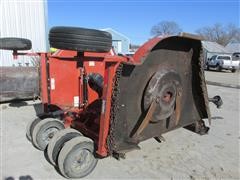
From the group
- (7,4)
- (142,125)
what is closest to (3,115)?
(142,125)

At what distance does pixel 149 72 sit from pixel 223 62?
26240 mm

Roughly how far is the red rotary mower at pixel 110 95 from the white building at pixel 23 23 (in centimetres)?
647

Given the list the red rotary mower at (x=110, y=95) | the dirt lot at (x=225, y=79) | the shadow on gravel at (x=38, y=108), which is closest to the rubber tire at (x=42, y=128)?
the red rotary mower at (x=110, y=95)

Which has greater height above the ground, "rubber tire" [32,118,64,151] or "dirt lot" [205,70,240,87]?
"rubber tire" [32,118,64,151]

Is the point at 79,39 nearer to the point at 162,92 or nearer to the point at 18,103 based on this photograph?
the point at 162,92

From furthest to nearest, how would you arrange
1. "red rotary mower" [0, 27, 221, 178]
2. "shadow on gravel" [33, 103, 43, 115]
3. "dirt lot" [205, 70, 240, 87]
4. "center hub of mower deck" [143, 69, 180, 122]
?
1. "dirt lot" [205, 70, 240, 87]
2. "shadow on gravel" [33, 103, 43, 115]
3. "center hub of mower deck" [143, 69, 180, 122]
4. "red rotary mower" [0, 27, 221, 178]

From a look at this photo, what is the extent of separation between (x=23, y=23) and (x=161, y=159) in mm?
9222

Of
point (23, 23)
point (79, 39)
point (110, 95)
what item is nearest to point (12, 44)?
point (79, 39)

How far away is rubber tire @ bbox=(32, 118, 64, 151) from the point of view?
4406 millimetres

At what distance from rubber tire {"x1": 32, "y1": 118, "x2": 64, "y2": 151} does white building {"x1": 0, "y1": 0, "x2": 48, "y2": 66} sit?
6.68m

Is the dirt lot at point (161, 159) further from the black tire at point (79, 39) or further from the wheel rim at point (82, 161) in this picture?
the black tire at point (79, 39)

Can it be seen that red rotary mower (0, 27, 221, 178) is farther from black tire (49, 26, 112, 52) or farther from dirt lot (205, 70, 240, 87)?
dirt lot (205, 70, 240, 87)

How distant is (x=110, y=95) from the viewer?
130 inches

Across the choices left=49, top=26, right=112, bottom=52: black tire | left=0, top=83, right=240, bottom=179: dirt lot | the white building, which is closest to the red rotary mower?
left=49, top=26, right=112, bottom=52: black tire
